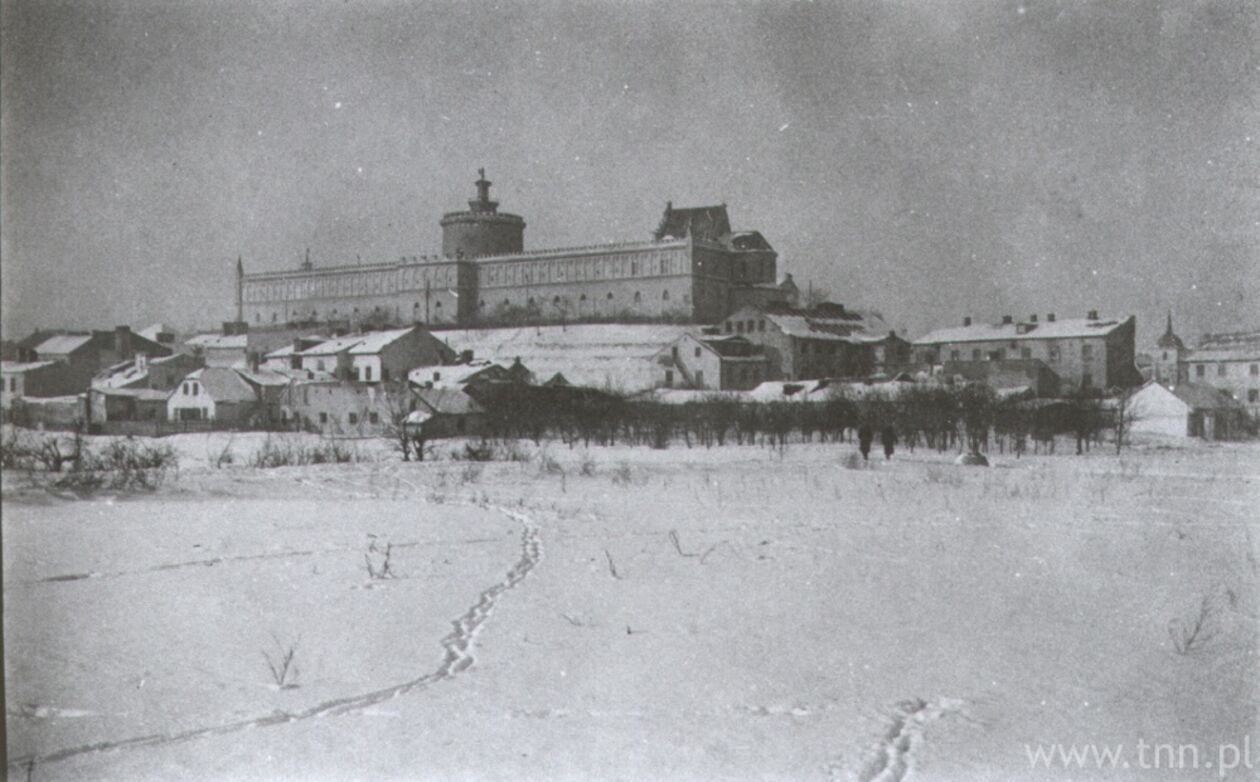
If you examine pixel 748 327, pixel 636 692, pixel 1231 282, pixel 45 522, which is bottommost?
pixel 636 692

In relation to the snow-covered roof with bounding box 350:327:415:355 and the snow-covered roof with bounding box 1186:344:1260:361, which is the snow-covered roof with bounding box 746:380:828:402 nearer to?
the snow-covered roof with bounding box 350:327:415:355

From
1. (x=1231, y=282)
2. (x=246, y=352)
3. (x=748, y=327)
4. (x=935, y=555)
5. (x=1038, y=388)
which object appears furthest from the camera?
(x=748, y=327)

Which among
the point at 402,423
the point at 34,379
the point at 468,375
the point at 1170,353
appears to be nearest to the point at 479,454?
the point at 402,423

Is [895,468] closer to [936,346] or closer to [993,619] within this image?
[993,619]

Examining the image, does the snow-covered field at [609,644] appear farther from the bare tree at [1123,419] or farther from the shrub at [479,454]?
the bare tree at [1123,419]

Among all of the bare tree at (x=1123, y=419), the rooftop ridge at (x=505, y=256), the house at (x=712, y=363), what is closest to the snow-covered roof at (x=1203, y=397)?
the bare tree at (x=1123, y=419)

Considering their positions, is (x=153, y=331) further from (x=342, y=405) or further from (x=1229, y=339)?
(x=342, y=405)

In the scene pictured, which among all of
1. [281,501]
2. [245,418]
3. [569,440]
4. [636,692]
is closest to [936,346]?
[569,440]
